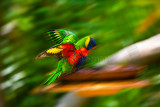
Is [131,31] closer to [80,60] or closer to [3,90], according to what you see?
[80,60]

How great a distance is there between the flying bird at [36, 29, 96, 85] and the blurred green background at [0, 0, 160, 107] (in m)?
0.02

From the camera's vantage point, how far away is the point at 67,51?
43 cm

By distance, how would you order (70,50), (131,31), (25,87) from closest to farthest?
1. (70,50)
2. (131,31)
3. (25,87)

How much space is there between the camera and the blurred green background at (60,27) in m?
0.50

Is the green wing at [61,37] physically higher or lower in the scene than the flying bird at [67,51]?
higher

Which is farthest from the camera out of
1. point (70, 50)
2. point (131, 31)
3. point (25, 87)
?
point (25, 87)

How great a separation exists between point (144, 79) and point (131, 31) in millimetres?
147

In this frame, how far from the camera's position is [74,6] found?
658mm

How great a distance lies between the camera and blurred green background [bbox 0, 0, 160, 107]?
500 millimetres

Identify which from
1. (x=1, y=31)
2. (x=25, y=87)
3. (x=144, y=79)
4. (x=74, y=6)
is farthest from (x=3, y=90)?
(x=144, y=79)

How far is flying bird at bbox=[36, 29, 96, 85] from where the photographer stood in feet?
1.40

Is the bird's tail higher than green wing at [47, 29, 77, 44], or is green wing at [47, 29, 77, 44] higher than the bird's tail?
green wing at [47, 29, 77, 44]

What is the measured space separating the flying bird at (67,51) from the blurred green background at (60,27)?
2 centimetres

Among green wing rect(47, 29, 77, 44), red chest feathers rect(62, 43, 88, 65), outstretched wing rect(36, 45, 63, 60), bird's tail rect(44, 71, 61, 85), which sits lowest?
bird's tail rect(44, 71, 61, 85)
